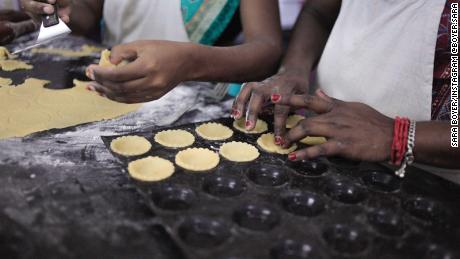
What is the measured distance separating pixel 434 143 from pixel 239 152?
0.56 meters

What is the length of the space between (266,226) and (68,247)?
432 millimetres

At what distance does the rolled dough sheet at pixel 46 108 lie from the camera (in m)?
1.46

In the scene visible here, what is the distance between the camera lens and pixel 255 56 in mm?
1772

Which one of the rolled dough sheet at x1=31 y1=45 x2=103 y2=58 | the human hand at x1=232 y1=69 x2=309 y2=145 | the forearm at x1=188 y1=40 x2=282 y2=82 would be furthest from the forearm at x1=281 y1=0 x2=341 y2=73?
the rolled dough sheet at x1=31 y1=45 x2=103 y2=58

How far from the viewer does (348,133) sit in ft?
4.03

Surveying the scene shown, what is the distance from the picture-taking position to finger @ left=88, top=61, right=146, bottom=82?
1191 millimetres

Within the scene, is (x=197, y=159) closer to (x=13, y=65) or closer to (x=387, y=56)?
(x=387, y=56)

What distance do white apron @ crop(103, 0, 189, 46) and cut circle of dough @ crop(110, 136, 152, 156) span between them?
0.97 metres

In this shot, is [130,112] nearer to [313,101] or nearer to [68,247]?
[313,101]

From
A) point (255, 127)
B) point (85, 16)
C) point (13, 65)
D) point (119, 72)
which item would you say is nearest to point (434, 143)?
point (255, 127)

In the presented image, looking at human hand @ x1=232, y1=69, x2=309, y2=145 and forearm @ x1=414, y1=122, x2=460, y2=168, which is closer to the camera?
forearm @ x1=414, y1=122, x2=460, y2=168

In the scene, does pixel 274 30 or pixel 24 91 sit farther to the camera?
pixel 274 30

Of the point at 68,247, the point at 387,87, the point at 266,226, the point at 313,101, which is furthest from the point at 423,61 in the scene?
the point at 68,247

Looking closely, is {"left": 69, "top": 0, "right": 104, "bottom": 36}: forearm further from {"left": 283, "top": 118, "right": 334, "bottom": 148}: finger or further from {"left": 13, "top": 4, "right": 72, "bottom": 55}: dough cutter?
{"left": 283, "top": 118, "right": 334, "bottom": 148}: finger
